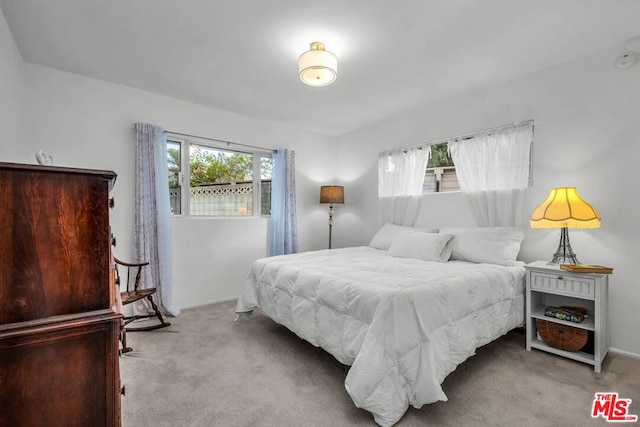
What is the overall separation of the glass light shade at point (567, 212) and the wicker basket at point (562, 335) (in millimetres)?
759

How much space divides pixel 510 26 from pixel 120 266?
392 cm

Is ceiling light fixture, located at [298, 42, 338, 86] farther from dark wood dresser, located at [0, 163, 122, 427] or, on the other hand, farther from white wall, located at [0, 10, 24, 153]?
white wall, located at [0, 10, 24, 153]

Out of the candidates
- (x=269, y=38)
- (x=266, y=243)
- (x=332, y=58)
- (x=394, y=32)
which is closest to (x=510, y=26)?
(x=394, y=32)

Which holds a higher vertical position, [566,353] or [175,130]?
[175,130]

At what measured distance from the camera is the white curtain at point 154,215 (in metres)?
3.10

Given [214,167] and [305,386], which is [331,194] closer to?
[214,167]

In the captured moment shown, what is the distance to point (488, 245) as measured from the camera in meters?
2.75

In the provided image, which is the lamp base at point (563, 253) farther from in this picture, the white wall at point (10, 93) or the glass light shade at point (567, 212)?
the white wall at point (10, 93)

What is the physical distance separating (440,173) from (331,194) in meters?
1.53

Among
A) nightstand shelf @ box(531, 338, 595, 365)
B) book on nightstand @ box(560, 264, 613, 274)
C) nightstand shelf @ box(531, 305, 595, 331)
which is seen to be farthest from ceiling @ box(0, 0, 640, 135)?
nightstand shelf @ box(531, 338, 595, 365)

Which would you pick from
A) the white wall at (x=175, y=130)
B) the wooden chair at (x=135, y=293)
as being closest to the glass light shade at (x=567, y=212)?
the white wall at (x=175, y=130)

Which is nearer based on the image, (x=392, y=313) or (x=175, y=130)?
(x=392, y=313)

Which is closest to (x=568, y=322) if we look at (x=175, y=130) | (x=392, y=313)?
(x=392, y=313)

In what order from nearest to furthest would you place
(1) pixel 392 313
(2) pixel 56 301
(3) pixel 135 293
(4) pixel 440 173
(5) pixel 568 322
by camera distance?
(2) pixel 56 301, (1) pixel 392 313, (5) pixel 568 322, (3) pixel 135 293, (4) pixel 440 173
